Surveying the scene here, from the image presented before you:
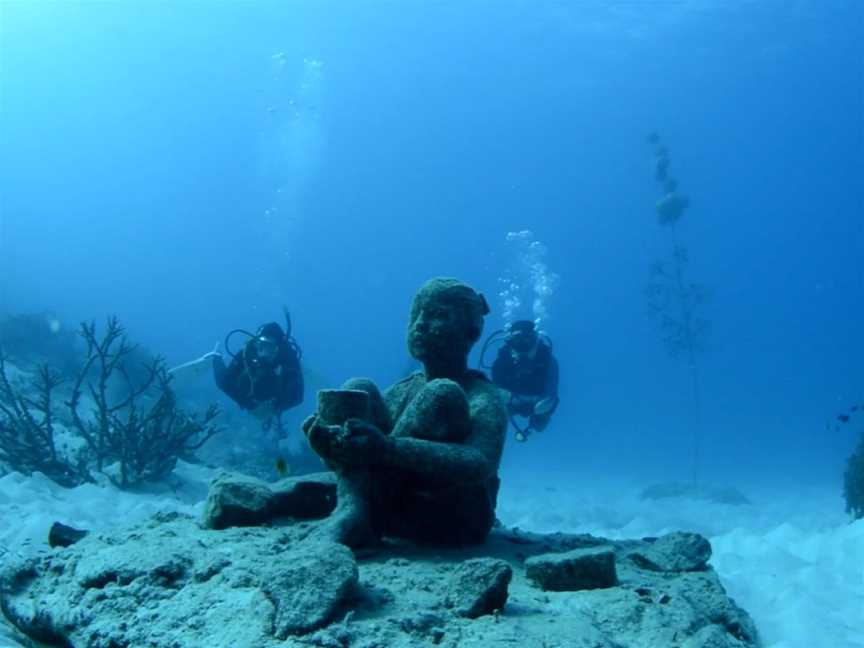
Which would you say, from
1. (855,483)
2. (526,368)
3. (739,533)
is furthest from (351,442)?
(855,483)

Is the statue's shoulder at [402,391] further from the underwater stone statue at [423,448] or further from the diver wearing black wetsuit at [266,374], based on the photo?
the diver wearing black wetsuit at [266,374]

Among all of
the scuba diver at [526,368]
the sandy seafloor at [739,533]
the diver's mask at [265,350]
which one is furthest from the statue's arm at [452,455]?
the scuba diver at [526,368]

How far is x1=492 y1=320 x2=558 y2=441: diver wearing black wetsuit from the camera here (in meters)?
10.9

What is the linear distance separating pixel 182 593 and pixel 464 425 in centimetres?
176

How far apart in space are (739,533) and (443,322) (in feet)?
13.3

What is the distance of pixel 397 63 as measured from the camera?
64.8m

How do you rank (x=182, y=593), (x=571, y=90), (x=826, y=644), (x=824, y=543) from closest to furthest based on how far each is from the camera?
1. (x=182, y=593)
2. (x=826, y=644)
3. (x=824, y=543)
4. (x=571, y=90)

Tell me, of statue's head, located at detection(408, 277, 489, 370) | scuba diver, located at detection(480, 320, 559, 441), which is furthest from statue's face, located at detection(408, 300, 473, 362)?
scuba diver, located at detection(480, 320, 559, 441)

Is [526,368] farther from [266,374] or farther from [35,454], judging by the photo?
[35,454]

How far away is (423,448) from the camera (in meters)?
3.62

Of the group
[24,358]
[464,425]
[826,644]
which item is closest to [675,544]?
[826,644]

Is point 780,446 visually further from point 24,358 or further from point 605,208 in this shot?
point 605,208

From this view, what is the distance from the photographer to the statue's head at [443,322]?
14.5 ft

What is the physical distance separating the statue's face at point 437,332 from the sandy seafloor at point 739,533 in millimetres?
2315
